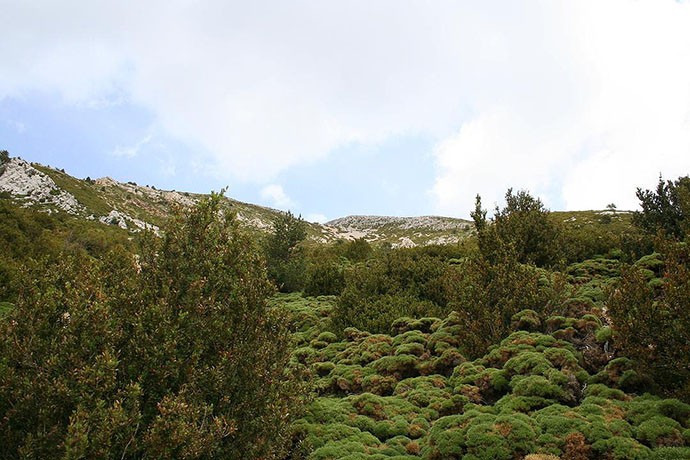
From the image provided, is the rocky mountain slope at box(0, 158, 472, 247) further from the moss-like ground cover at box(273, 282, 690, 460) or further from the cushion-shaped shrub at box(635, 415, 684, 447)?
the cushion-shaped shrub at box(635, 415, 684, 447)

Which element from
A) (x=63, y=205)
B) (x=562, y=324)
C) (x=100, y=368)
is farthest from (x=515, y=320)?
(x=63, y=205)

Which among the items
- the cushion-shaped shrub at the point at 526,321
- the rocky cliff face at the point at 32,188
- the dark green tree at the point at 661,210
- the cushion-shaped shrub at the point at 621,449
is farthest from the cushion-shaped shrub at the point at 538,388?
the rocky cliff face at the point at 32,188

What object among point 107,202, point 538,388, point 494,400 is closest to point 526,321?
point 494,400

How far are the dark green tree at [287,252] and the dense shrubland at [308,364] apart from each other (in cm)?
1644

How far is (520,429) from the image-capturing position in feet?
30.1

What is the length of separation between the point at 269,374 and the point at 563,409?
7.86 m

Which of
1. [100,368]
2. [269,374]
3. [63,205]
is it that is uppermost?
[63,205]

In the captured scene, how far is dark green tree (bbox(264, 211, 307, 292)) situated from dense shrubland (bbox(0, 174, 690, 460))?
16.4m

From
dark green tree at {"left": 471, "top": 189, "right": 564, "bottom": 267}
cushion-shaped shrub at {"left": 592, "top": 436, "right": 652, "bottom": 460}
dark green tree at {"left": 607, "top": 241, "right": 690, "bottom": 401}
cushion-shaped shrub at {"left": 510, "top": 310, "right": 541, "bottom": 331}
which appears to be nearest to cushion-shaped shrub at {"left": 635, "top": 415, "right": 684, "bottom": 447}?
cushion-shaped shrub at {"left": 592, "top": 436, "right": 652, "bottom": 460}

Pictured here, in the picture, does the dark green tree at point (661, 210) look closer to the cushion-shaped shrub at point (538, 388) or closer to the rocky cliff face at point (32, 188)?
the cushion-shaped shrub at point (538, 388)

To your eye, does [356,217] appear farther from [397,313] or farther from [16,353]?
[16,353]

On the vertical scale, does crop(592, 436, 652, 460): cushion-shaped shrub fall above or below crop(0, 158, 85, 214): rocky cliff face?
below

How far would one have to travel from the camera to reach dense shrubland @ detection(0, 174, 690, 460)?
600 cm

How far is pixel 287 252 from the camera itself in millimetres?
38875
